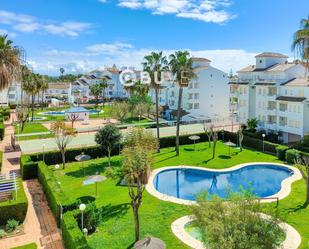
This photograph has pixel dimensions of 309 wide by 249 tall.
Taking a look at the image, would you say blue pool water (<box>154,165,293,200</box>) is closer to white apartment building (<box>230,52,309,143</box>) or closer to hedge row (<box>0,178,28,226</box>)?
hedge row (<box>0,178,28,226</box>)

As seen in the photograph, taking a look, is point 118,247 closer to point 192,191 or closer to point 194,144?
point 192,191

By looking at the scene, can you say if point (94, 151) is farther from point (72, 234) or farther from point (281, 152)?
point (281, 152)

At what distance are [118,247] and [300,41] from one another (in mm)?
21909

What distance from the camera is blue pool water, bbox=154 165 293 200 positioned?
28509 millimetres

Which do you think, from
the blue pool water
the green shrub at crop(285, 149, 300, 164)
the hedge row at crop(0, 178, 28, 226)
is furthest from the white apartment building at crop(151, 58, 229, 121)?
the hedge row at crop(0, 178, 28, 226)

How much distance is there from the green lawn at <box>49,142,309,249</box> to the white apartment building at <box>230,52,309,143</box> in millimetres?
10457

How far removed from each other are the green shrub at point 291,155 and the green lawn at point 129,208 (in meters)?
1.59

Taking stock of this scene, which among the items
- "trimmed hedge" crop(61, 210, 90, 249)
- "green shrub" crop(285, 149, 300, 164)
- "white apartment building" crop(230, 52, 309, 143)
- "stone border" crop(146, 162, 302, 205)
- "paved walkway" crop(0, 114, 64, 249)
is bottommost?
"paved walkway" crop(0, 114, 64, 249)

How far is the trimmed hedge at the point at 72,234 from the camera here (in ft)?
49.4

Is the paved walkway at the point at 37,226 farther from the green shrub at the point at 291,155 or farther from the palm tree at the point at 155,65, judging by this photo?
the green shrub at the point at 291,155

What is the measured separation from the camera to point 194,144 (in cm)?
4516

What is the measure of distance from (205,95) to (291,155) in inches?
1297

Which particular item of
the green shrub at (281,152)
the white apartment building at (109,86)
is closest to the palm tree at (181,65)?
the green shrub at (281,152)

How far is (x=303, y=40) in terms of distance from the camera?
26094 mm
